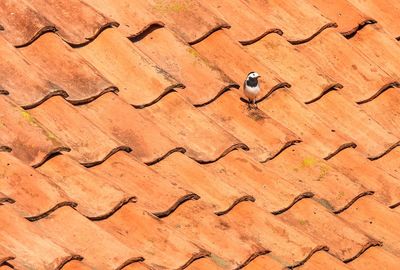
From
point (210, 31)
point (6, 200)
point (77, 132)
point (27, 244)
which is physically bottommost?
point (27, 244)

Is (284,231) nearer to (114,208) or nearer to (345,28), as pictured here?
(114,208)

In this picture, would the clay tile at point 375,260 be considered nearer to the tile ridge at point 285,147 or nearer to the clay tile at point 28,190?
the tile ridge at point 285,147

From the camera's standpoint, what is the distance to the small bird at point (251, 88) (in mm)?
10727

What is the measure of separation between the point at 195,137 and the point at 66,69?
84 cm

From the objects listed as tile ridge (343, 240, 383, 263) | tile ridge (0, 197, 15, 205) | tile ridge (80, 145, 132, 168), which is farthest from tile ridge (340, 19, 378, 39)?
tile ridge (0, 197, 15, 205)

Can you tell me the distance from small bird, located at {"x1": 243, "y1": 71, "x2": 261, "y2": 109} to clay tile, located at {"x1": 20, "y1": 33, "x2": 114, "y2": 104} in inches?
32.0

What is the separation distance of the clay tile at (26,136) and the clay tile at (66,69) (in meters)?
0.47

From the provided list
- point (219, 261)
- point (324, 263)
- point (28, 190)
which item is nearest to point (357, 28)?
point (324, 263)

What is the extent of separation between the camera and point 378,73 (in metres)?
11.8

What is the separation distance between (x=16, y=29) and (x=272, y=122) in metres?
1.65

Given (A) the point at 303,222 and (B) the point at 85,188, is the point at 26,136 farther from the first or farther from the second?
(A) the point at 303,222

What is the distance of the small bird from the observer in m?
10.7

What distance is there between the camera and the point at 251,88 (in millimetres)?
10727

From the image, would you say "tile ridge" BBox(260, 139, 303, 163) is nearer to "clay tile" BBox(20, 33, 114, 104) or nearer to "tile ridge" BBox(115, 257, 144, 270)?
"clay tile" BBox(20, 33, 114, 104)
